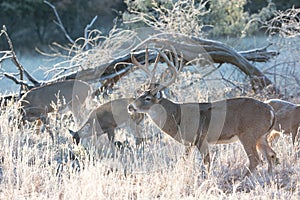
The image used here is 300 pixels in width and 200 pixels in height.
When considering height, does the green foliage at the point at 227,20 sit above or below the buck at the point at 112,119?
above

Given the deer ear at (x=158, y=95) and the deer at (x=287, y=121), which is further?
the deer at (x=287, y=121)

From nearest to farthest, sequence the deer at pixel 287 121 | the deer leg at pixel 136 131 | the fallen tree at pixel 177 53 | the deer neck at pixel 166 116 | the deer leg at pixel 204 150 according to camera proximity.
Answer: the deer leg at pixel 204 150 → the deer neck at pixel 166 116 → the deer at pixel 287 121 → the deer leg at pixel 136 131 → the fallen tree at pixel 177 53

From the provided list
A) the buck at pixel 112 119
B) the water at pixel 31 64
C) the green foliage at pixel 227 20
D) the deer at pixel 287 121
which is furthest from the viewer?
the water at pixel 31 64

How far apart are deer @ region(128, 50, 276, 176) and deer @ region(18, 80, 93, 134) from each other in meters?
2.99

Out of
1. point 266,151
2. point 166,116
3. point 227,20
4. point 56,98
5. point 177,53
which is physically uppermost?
point 227,20

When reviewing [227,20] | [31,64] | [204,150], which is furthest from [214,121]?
[31,64]

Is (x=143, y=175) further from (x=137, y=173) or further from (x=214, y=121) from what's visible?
(x=214, y=121)

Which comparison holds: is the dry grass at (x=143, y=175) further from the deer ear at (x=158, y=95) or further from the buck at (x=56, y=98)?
the buck at (x=56, y=98)

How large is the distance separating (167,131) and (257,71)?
15.6ft

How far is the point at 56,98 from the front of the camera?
10695 millimetres

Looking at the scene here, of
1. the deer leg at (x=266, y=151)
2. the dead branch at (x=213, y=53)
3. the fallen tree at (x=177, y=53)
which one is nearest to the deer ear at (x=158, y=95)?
the deer leg at (x=266, y=151)

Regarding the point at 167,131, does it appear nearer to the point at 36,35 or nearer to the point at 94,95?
the point at 94,95

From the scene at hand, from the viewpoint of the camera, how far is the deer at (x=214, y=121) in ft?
24.1

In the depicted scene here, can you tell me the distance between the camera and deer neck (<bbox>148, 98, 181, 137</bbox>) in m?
7.79
